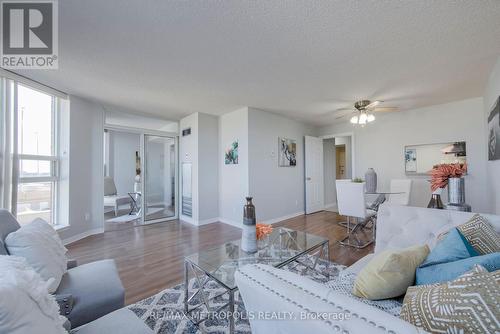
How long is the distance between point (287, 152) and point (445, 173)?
10.4 ft

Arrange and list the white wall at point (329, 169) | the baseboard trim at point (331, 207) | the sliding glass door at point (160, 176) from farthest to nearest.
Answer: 1. the white wall at point (329, 169)
2. the baseboard trim at point (331, 207)
3. the sliding glass door at point (160, 176)

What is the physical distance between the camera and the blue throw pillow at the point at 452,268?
796mm

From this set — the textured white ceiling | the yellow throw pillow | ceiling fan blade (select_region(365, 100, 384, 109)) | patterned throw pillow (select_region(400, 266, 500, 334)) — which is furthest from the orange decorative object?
ceiling fan blade (select_region(365, 100, 384, 109))

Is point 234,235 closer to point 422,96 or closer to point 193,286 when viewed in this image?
point 193,286

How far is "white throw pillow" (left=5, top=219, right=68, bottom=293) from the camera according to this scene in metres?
1.19

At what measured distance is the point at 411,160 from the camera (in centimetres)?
418

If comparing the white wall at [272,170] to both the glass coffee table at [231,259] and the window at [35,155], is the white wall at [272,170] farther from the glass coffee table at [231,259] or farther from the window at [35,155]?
the window at [35,155]

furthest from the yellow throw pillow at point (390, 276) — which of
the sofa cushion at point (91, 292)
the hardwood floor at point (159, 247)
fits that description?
the hardwood floor at point (159, 247)

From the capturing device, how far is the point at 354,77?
2.71m

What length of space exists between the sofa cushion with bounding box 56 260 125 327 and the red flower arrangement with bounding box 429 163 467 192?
8.71ft

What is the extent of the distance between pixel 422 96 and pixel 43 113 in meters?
6.05

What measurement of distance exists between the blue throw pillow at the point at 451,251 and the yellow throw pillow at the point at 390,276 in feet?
0.21

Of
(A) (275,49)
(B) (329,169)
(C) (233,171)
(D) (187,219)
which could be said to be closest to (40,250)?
(A) (275,49)

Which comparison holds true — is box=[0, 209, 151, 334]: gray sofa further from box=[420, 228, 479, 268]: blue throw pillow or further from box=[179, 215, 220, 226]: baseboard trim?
box=[179, 215, 220, 226]: baseboard trim
